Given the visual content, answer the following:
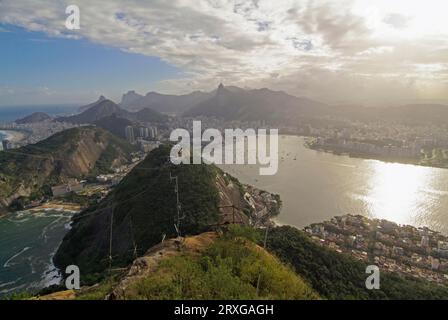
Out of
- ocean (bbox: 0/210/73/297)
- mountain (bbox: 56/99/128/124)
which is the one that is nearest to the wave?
ocean (bbox: 0/210/73/297)

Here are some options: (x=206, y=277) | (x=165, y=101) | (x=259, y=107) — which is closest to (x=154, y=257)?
(x=206, y=277)

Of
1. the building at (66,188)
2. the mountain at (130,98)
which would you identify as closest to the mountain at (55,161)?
the building at (66,188)

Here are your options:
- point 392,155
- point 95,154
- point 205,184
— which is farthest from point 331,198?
point 95,154
